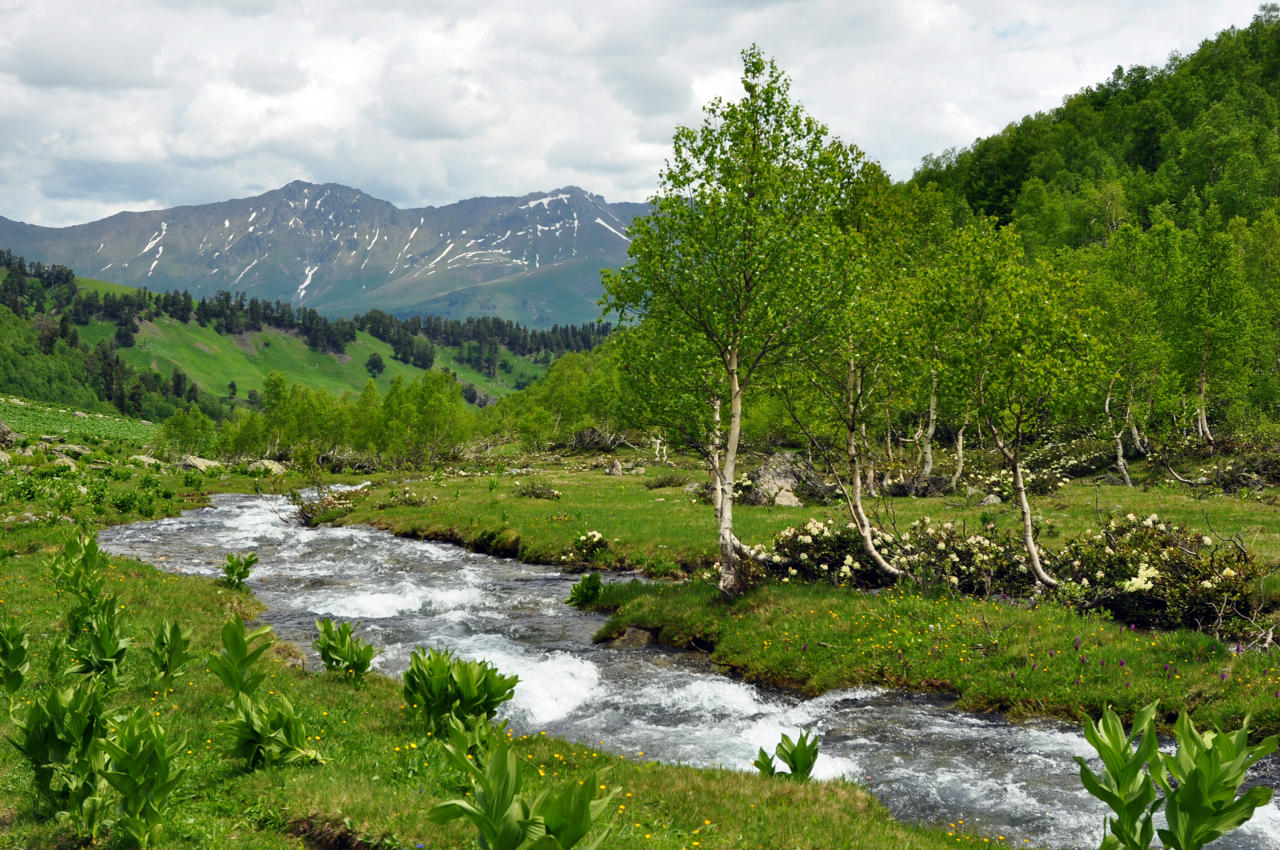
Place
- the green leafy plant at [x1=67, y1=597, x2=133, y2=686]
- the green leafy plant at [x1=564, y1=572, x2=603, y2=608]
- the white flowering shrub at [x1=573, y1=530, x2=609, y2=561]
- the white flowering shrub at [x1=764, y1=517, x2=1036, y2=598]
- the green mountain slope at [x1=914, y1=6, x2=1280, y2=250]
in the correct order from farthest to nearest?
the green mountain slope at [x1=914, y1=6, x2=1280, y2=250] < the white flowering shrub at [x1=573, y1=530, x2=609, y2=561] < the green leafy plant at [x1=564, y1=572, x2=603, y2=608] < the white flowering shrub at [x1=764, y1=517, x2=1036, y2=598] < the green leafy plant at [x1=67, y1=597, x2=133, y2=686]

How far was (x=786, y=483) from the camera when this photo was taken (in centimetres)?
4659

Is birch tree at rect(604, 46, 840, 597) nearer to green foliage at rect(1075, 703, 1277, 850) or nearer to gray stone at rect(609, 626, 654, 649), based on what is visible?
gray stone at rect(609, 626, 654, 649)

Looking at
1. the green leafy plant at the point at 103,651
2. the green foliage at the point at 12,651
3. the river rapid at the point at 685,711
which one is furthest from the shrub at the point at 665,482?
the green foliage at the point at 12,651

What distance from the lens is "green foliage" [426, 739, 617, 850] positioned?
15.0 ft

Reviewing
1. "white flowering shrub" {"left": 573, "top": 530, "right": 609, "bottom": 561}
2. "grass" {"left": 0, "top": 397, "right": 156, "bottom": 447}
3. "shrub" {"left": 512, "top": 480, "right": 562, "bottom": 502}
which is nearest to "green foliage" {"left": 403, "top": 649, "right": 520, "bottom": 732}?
"white flowering shrub" {"left": 573, "top": 530, "right": 609, "bottom": 561}

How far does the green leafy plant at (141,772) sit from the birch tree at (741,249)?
15.9 m

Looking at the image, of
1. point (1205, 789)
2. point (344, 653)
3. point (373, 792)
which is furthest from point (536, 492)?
point (1205, 789)

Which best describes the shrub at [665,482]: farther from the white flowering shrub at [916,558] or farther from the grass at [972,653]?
the grass at [972,653]

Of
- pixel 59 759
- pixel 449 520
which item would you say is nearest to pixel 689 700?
pixel 59 759

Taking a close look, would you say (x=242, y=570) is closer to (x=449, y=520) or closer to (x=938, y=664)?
(x=449, y=520)

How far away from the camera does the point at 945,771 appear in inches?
497

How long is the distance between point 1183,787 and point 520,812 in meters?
4.94

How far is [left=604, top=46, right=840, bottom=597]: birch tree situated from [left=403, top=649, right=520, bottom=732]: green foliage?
429 inches

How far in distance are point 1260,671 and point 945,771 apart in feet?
25.0
